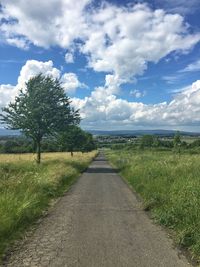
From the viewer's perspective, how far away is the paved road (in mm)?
7180

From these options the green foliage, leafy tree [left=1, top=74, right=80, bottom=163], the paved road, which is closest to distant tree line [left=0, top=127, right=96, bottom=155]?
leafy tree [left=1, top=74, right=80, bottom=163]

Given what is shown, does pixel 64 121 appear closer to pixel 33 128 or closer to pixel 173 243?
pixel 33 128

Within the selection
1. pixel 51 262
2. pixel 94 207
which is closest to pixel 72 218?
pixel 94 207

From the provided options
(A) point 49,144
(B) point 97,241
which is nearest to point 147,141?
(A) point 49,144

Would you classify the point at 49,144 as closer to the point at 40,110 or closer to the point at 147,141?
the point at 40,110

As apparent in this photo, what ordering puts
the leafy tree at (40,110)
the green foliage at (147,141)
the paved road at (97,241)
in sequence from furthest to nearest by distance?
the green foliage at (147,141), the leafy tree at (40,110), the paved road at (97,241)

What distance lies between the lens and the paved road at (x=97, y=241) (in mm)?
7180

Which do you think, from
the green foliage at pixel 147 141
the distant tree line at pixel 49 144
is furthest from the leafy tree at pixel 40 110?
the green foliage at pixel 147 141

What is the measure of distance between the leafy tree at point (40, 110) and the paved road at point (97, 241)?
84.9 feet

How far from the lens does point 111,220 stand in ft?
37.2

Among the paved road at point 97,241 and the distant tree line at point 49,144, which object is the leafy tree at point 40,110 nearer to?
the distant tree line at point 49,144

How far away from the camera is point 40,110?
38.7m

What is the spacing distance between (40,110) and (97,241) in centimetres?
3083

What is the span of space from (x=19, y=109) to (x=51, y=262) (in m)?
33.8
